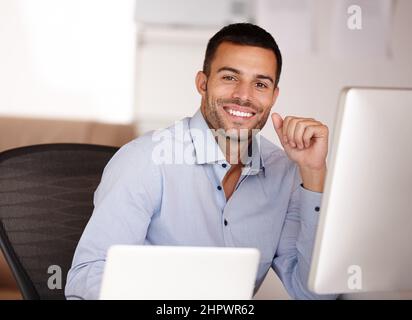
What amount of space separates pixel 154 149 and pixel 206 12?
1.01 m

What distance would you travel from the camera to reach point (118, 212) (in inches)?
56.3

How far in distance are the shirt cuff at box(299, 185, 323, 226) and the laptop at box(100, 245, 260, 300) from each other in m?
0.44

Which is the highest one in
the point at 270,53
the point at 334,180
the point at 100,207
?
the point at 270,53

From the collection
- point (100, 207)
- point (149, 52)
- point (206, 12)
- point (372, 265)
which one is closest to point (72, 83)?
point (149, 52)

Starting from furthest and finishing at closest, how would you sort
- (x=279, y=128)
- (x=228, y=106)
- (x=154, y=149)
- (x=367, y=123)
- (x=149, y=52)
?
(x=149, y=52) < (x=228, y=106) < (x=154, y=149) < (x=279, y=128) < (x=367, y=123)

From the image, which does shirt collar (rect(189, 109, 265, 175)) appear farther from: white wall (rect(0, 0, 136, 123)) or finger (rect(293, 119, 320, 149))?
white wall (rect(0, 0, 136, 123))

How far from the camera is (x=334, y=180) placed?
39.8 inches

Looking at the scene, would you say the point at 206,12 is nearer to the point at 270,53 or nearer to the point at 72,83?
the point at 72,83

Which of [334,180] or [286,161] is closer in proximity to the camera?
[334,180]

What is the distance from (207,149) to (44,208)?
13.9 inches

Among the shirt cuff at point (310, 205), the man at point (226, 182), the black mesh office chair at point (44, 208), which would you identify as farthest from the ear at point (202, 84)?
the shirt cuff at point (310, 205)

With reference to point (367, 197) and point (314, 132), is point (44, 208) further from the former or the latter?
point (367, 197)

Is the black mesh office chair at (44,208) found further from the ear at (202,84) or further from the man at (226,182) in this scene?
the ear at (202,84)

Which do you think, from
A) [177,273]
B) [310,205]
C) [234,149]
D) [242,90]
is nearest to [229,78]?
[242,90]
